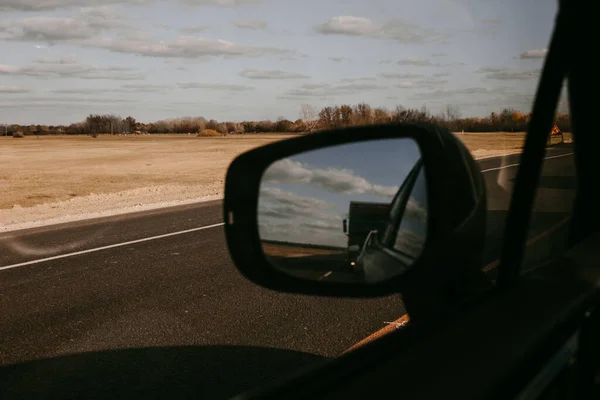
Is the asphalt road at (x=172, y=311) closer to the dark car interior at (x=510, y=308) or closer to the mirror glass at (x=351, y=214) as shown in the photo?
the dark car interior at (x=510, y=308)

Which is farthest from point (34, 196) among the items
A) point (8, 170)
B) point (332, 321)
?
point (332, 321)

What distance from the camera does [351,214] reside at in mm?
1241

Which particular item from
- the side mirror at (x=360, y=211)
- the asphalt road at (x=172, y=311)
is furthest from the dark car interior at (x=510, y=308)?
the asphalt road at (x=172, y=311)

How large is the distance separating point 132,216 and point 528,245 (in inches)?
476

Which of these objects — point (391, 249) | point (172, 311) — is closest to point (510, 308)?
point (391, 249)

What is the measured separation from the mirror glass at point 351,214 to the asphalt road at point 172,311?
64cm

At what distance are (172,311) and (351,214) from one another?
4.69m

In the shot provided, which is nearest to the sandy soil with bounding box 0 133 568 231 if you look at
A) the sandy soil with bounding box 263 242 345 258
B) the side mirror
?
the side mirror

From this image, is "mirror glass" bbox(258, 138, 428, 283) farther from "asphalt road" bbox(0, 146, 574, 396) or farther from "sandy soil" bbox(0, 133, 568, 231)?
"asphalt road" bbox(0, 146, 574, 396)

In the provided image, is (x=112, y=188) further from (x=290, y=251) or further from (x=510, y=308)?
(x=510, y=308)

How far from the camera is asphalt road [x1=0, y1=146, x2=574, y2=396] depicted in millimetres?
4621

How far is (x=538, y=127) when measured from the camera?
1.39 m

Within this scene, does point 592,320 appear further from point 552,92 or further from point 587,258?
point 552,92

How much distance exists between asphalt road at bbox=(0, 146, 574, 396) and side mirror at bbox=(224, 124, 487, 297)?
2.02ft
